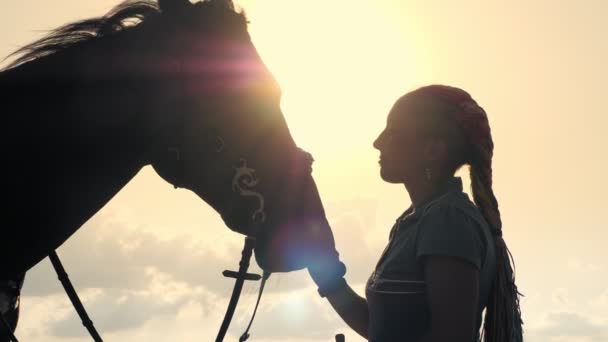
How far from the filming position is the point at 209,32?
14.0ft

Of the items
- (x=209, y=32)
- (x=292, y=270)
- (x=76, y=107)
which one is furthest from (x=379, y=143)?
(x=76, y=107)

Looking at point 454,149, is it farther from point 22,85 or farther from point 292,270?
point 22,85

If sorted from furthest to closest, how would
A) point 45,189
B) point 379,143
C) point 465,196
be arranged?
1. point 379,143
2. point 465,196
3. point 45,189

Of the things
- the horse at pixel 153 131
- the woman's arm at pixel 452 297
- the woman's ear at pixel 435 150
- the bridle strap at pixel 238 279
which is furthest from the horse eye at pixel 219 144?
the woman's arm at pixel 452 297

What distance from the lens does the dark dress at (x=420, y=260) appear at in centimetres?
351

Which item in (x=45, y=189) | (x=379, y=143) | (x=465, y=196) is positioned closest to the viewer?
(x=45, y=189)

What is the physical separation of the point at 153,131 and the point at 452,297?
1.95 m

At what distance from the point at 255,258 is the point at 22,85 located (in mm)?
1759

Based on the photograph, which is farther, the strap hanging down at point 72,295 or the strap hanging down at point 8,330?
the strap hanging down at point 72,295

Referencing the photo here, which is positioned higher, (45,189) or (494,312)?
(45,189)

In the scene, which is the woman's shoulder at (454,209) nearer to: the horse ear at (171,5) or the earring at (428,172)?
the earring at (428,172)

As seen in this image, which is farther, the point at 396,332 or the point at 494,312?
the point at 494,312

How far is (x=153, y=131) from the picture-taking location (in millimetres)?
4016

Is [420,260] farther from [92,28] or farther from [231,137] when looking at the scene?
[92,28]
